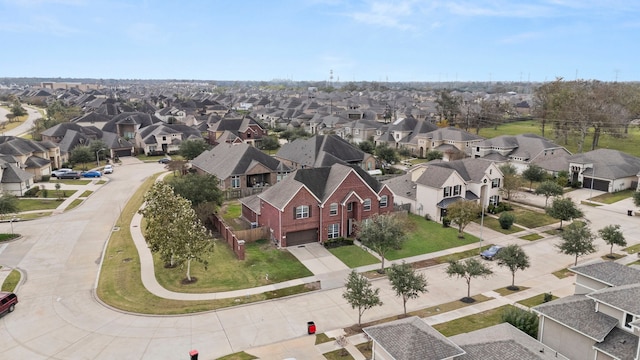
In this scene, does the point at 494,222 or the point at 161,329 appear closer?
the point at 161,329

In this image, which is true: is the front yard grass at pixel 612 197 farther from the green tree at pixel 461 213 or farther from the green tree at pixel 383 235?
the green tree at pixel 383 235

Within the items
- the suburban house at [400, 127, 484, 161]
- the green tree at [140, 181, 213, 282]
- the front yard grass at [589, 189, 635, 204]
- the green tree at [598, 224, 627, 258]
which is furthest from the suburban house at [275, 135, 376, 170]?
the green tree at [598, 224, 627, 258]

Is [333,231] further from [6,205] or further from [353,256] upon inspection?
[6,205]

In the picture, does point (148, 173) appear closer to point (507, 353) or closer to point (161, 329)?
point (161, 329)

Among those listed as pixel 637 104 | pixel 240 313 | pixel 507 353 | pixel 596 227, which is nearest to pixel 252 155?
pixel 240 313

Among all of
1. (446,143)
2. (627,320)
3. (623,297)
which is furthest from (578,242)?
(446,143)

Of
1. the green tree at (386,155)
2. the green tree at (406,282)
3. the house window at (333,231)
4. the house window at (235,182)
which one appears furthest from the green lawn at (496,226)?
the house window at (235,182)
